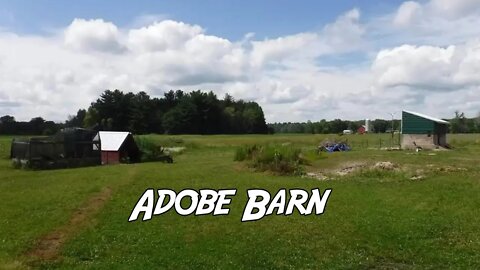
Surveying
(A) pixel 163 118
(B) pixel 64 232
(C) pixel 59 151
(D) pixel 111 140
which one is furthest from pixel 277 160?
(A) pixel 163 118

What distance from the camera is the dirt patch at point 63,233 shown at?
18.8 metres

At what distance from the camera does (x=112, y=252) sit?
1931 cm

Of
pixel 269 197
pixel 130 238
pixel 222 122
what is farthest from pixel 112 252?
pixel 222 122

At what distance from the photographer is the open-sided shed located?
70.2 m

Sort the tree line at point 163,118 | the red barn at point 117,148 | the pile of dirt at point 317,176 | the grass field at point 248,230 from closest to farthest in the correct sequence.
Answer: the grass field at point 248,230 → the pile of dirt at point 317,176 → the red barn at point 117,148 → the tree line at point 163,118

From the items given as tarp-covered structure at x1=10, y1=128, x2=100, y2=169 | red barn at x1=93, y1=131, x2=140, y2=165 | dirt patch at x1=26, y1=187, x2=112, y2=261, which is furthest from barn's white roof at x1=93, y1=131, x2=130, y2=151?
dirt patch at x1=26, y1=187, x2=112, y2=261

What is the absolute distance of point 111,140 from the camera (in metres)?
62.1

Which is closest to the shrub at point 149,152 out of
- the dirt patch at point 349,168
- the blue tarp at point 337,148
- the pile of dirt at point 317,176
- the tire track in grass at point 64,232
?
the blue tarp at point 337,148

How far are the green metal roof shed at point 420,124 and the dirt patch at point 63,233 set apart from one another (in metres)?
52.9

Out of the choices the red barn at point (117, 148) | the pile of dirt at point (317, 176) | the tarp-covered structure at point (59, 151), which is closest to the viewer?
the pile of dirt at point (317, 176)

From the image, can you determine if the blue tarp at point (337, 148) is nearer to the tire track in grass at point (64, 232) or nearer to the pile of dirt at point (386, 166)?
the pile of dirt at point (386, 166)

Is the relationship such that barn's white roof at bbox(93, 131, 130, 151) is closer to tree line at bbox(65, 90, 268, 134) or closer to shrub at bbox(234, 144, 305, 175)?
shrub at bbox(234, 144, 305, 175)

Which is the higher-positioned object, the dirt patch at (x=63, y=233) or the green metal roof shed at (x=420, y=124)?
the green metal roof shed at (x=420, y=124)

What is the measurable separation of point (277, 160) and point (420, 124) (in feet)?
110
